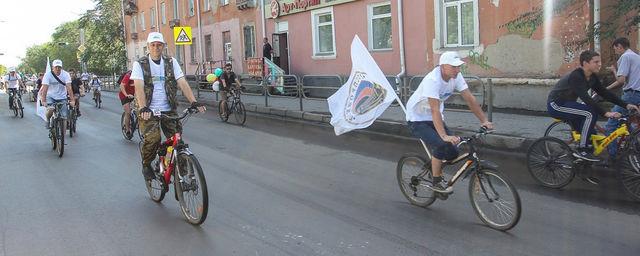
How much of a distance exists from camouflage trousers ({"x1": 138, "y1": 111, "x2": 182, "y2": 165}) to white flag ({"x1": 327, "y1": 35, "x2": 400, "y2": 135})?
2.20 metres

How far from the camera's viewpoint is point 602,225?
16.9 ft

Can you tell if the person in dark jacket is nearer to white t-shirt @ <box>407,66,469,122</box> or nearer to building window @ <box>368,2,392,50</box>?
white t-shirt @ <box>407,66,469,122</box>

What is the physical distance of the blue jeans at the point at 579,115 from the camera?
6488mm

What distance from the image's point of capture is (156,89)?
19.7ft

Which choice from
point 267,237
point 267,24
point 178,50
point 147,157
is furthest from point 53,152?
point 178,50

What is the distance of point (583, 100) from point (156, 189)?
4.77 metres

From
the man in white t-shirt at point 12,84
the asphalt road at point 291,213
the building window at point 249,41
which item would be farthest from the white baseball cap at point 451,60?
the building window at point 249,41

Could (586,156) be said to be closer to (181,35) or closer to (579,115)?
(579,115)

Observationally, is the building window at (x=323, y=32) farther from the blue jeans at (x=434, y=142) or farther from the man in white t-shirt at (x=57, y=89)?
the blue jeans at (x=434, y=142)

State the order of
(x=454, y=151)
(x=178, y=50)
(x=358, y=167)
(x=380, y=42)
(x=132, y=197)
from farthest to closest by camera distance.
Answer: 1. (x=178, y=50)
2. (x=380, y=42)
3. (x=358, y=167)
4. (x=132, y=197)
5. (x=454, y=151)

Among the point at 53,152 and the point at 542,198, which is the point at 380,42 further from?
the point at 542,198

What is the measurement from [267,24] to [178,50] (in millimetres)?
14335

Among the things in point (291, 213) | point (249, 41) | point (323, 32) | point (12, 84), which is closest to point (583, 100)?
point (291, 213)

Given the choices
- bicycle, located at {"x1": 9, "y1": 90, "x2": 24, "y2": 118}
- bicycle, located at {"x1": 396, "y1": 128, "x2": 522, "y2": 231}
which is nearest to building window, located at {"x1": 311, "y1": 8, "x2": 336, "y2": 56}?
bicycle, located at {"x1": 9, "y1": 90, "x2": 24, "y2": 118}
